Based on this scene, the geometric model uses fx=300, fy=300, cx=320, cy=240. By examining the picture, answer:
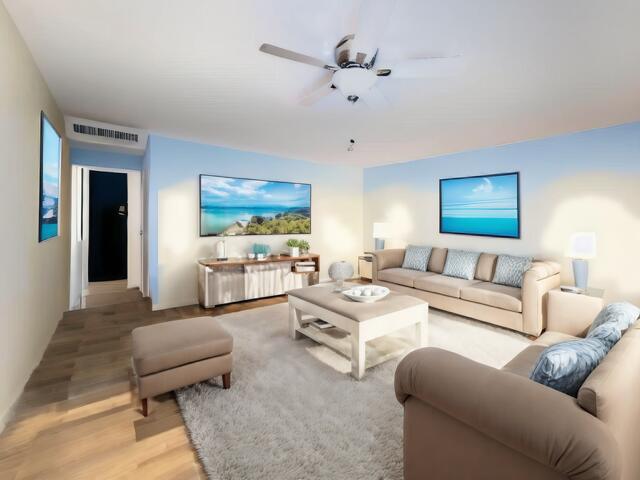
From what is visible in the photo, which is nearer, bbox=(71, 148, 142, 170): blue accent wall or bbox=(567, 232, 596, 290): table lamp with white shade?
bbox=(567, 232, 596, 290): table lamp with white shade

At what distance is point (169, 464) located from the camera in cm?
156

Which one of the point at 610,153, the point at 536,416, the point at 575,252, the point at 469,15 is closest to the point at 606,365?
the point at 536,416

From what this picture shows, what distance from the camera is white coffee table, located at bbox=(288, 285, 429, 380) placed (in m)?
2.39

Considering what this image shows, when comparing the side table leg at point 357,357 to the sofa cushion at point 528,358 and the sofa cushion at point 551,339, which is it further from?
the sofa cushion at point 551,339

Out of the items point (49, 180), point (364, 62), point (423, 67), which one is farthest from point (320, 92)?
point (49, 180)

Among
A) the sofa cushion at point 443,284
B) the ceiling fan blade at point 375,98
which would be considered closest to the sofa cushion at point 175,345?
the ceiling fan blade at point 375,98

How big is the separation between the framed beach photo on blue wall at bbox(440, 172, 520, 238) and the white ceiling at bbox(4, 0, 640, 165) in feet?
2.66

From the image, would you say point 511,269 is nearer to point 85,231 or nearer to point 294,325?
point 294,325

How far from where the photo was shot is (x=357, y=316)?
240 centimetres

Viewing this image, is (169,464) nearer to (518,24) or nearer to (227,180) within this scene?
(518,24)

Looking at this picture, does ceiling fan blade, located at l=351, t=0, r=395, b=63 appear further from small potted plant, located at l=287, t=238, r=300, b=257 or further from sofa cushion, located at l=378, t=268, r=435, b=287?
small potted plant, located at l=287, t=238, r=300, b=257

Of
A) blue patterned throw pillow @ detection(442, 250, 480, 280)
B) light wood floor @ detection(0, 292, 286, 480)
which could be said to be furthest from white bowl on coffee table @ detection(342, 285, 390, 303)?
blue patterned throw pillow @ detection(442, 250, 480, 280)

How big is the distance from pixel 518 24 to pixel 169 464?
3.09m

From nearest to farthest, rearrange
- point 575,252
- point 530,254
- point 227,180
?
point 575,252 < point 530,254 < point 227,180
